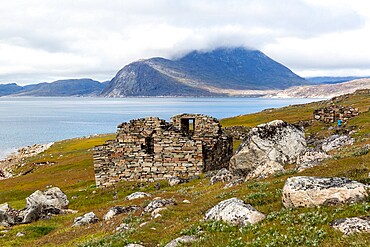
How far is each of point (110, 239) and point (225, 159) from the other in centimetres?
2771

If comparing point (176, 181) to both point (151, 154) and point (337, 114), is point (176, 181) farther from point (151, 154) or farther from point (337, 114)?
point (337, 114)

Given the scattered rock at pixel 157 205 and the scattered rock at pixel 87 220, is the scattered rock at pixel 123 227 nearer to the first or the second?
the scattered rock at pixel 157 205

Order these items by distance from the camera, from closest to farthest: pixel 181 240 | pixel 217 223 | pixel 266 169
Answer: pixel 181 240 → pixel 217 223 → pixel 266 169

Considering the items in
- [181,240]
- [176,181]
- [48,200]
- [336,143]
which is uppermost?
[181,240]

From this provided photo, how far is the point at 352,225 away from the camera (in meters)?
10.4

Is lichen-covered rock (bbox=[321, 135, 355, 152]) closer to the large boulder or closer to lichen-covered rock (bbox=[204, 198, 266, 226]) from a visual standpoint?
the large boulder

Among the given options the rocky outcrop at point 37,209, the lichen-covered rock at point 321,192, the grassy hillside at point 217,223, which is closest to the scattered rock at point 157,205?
the grassy hillside at point 217,223

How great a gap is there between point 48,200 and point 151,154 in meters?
11.4

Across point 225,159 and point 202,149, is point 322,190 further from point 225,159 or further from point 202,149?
point 225,159

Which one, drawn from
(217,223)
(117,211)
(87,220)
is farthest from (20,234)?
(217,223)

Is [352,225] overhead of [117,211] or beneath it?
overhead

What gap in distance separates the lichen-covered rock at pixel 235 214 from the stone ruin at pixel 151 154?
22.0 meters

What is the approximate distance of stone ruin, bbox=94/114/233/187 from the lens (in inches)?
1476

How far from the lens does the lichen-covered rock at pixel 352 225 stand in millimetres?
10137
